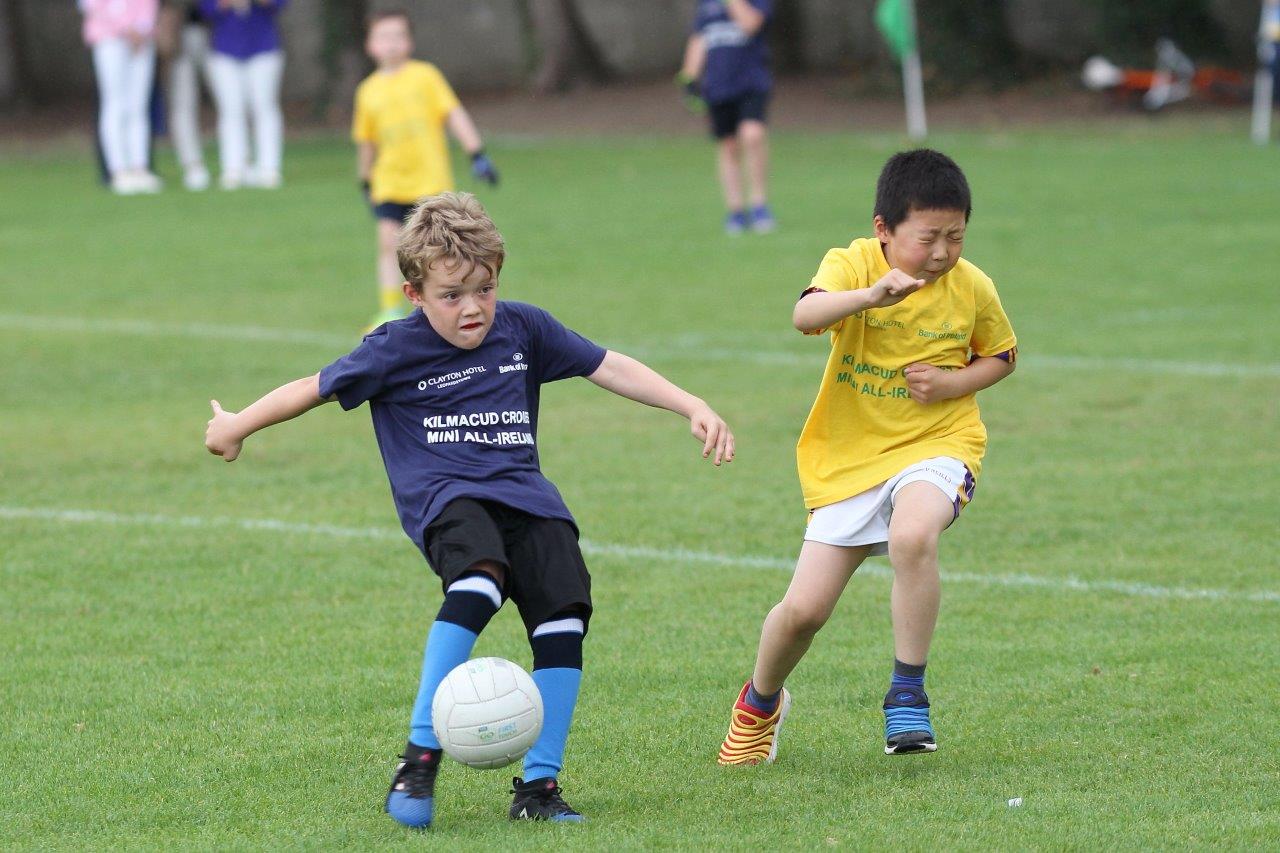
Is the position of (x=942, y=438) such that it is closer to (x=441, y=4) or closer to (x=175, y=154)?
(x=175, y=154)

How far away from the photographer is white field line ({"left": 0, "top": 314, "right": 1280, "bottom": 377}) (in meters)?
10.6

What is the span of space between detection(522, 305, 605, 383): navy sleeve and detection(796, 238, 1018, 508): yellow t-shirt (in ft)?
2.13

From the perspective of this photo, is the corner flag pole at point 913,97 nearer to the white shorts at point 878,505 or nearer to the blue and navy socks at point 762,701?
the white shorts at point 878,505

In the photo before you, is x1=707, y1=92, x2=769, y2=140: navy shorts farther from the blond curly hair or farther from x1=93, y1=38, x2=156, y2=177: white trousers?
the blond curly hair

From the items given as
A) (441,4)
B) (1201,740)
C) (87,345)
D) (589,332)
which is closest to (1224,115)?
(441,4)

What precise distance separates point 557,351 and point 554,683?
0.84 m

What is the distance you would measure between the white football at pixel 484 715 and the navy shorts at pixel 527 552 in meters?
0.24

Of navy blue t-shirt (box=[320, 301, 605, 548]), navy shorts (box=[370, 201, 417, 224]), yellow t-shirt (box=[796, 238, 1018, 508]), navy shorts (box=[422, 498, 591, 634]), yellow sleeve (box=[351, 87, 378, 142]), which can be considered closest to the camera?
navy shorts (box=[422, 498, 591, 634])

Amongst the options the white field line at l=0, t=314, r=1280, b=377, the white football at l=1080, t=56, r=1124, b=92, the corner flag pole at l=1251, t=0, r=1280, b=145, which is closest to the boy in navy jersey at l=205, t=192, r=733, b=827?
the white field line at l=0, t=314, r=1280, b=377

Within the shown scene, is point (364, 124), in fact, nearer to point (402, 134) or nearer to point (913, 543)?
point (402, 134)

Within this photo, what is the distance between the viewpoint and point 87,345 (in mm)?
12164

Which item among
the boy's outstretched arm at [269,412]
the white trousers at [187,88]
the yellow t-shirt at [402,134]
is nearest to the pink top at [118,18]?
the white trousers at [187,88]

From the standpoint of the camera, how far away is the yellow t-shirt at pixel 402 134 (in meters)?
12.5

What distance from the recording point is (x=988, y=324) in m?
4.95
